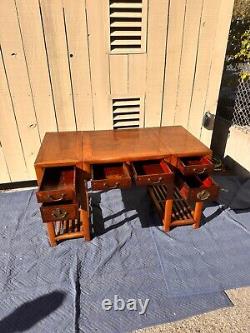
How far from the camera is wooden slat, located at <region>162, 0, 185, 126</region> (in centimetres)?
258

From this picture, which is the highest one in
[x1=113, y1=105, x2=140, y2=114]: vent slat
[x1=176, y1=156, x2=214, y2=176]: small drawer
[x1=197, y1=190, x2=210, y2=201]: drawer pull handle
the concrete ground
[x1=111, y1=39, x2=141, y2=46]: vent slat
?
[x1=111, y1=39, x2=141, y2=46]: vent slat

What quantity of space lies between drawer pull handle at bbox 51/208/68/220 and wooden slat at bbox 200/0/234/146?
2.17 meters

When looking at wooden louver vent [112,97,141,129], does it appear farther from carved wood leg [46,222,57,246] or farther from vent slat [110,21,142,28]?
carved wood leg [46,222,57,246]

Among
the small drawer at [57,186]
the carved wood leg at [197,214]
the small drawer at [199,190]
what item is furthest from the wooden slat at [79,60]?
the carved wood leg at [197,214]

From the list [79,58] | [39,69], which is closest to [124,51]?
[79,58]

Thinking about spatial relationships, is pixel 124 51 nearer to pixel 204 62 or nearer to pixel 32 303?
pixel 204 62

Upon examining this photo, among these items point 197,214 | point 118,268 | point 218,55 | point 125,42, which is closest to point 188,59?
point 218,55

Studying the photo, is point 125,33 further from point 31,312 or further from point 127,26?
point 31,312

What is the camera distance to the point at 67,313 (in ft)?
5.92

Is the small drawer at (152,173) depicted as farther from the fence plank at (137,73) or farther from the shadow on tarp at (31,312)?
A: the shadow on tarp at (31,312)

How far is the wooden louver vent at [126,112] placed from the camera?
2.91 meters

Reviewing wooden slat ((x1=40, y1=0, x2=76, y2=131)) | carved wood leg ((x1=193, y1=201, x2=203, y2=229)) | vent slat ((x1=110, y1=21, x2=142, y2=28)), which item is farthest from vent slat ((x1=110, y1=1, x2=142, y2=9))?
carved wood leg ((x1=193, y1=201, x2=203, y2=229))

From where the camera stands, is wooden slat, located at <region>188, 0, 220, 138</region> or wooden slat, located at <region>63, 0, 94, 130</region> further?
wooden slat, located at <region>188, 0, 220, 138</region>

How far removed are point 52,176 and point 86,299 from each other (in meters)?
1.05
